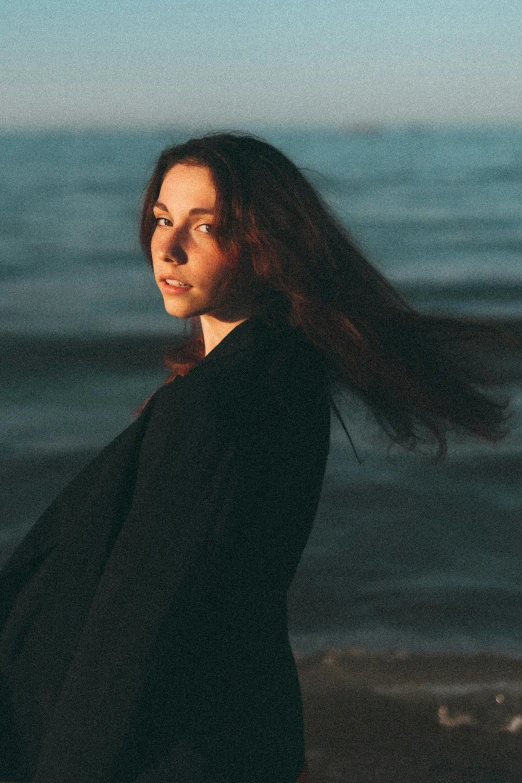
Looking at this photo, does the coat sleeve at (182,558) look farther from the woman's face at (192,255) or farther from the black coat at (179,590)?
the woman's face at (192,255)

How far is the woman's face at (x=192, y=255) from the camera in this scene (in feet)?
6.30

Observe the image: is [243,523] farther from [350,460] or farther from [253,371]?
[350,460]

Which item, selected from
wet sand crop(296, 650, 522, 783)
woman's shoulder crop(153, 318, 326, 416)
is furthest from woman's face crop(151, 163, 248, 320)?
wet sand crop(296, 650, 522, 783)

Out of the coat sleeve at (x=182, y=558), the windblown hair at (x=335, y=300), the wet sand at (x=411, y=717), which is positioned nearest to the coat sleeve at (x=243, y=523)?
the coat sleeve at (x=182, y=558)

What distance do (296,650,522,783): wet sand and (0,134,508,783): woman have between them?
6.77ft

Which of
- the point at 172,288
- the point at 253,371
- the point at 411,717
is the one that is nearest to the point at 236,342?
the point at 253,371

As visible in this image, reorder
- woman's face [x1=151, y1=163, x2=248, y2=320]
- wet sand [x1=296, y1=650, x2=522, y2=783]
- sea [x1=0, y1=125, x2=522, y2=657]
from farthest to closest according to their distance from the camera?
1. sea [x1=0, y1=125, x2=522, y2=657]
2. wet sand [x1=296, y1=650, x2=522, y2=783]
3. woman's face [x1=151, y1=163, x2=248, y2=320]

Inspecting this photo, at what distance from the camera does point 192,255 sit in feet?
6.29

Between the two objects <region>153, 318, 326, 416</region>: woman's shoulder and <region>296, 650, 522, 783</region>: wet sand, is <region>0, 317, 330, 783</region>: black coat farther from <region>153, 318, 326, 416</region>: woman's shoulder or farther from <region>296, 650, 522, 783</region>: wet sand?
<region>296, 650, 522, 783</region>: wet sand

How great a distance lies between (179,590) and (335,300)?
0.67 metres

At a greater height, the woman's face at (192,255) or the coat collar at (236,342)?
the woman's face at (192,255)

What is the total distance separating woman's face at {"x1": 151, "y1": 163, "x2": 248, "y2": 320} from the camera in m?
1.92

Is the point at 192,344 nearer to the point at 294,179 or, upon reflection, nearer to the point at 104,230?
the point at 294,179

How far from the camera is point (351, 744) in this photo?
158 inches
